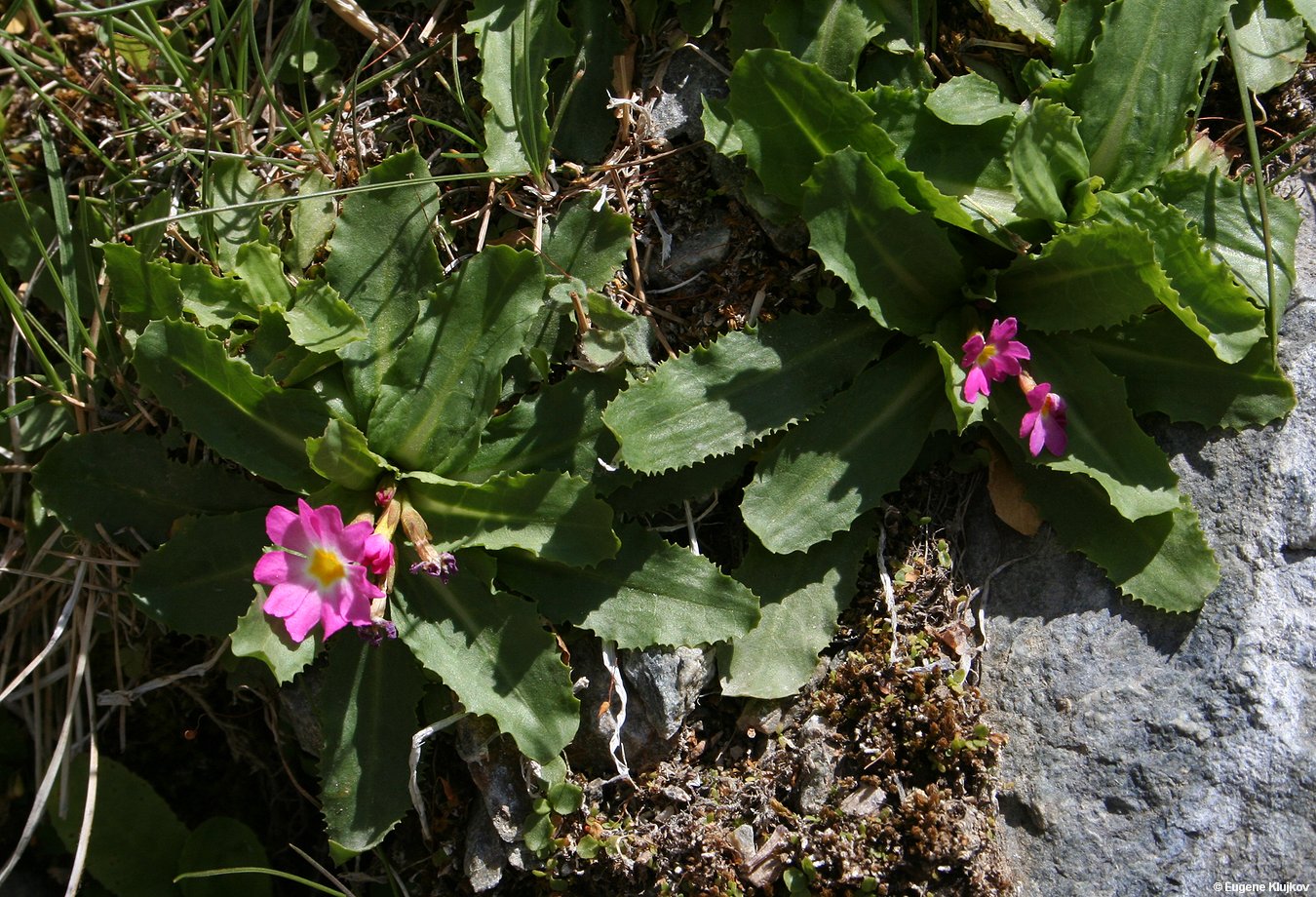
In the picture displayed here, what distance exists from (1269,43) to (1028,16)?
30.3 inches

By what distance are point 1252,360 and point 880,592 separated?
48.8 inches

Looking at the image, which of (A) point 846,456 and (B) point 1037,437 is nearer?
(B) point 1037,437

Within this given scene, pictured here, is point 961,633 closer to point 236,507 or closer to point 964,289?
point 964,289

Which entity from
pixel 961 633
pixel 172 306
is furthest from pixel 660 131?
pixel 961 633

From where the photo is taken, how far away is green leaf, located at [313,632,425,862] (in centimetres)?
291

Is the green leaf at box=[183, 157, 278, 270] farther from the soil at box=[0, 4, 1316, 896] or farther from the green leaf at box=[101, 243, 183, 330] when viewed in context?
the soil at box=[0, 4, 1316, 896]

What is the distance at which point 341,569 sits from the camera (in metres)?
2.59

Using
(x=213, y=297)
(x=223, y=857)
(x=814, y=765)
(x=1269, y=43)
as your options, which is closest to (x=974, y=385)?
(x=814, y=765)

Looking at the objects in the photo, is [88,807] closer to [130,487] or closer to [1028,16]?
[130,487]

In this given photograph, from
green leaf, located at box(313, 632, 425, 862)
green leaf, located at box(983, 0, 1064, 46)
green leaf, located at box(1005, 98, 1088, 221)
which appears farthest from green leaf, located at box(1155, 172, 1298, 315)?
green leaf, located at box(313, 632, 425, 862)

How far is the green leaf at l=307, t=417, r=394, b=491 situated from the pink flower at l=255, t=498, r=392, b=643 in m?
0.23

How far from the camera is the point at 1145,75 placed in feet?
9.91

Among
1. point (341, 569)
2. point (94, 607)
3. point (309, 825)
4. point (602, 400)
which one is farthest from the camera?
point (309, 825)

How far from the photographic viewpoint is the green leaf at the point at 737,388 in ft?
9.52
